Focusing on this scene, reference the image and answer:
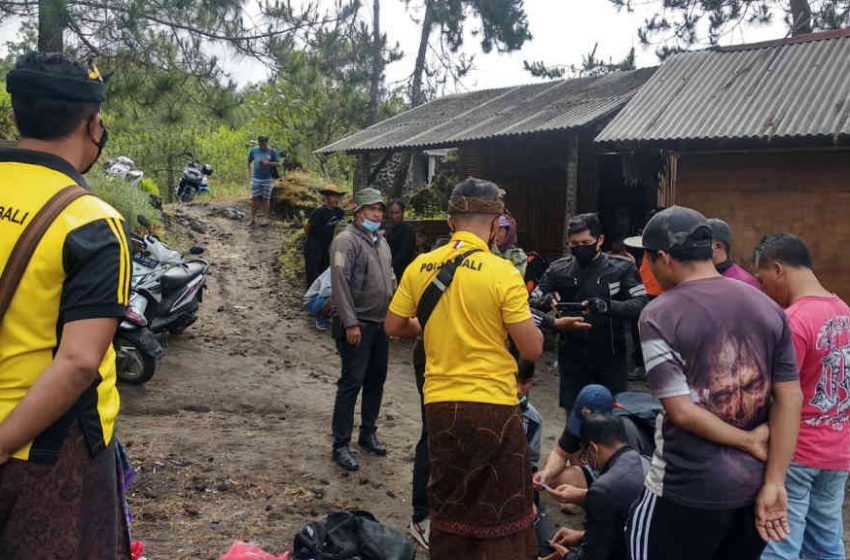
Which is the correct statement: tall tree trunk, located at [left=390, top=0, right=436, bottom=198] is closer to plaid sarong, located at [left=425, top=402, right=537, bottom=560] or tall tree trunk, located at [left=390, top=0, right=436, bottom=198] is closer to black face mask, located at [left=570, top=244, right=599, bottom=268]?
black face mask, located at [left=570, top=244, right=599, bottom=268]

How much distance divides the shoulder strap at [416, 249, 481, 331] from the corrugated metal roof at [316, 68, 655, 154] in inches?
255

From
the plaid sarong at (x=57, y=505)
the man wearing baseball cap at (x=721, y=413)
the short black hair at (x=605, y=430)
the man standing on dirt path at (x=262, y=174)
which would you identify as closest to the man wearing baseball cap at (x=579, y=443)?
the short black hair at (x=605, y=430)

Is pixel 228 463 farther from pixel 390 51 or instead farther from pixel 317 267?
pixel 390 51

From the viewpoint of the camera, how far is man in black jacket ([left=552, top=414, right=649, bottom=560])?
3447mm

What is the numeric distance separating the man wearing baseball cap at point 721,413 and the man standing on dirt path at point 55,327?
5.54 feet

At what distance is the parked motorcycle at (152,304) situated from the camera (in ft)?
21.4

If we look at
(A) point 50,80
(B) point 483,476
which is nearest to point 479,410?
(B) point 483,476

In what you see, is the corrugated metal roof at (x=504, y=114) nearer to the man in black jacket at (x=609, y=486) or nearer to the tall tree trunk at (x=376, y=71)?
the tall tree trunk at (x=376, y=71)

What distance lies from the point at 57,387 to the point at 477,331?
185 centimetres

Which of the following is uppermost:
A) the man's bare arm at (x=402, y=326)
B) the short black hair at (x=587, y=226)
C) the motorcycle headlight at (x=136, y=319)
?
the short black hair at (x=587, y=226)

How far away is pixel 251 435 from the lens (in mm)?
5965

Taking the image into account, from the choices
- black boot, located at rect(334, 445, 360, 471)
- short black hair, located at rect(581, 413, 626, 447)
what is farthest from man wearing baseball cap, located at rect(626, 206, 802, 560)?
black boot, located at rect(334, 445, 360, 471)

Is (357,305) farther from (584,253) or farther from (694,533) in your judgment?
(694,533)

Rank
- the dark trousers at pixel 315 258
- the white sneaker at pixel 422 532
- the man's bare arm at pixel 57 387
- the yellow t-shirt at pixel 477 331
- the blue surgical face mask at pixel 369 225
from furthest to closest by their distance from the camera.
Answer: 1. the dark trousers at pixel 315 258
2. the blue surgical face mask at pixel 369 225
3. the white sneaker at pixel 422 532
4. the yellow t-shirt at pixel 477 331
5. the man's bare arm at pixel 57 387
